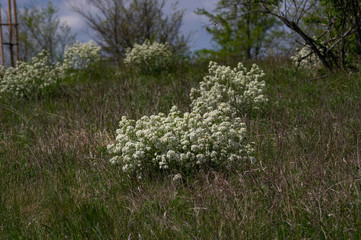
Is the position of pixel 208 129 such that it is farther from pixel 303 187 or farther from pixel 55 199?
pixel 55 199

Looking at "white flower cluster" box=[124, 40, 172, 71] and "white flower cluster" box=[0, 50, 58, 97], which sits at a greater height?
"white flower cluster" box=[124, 40, 172, 71]

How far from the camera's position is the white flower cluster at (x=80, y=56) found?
1075 centimetres

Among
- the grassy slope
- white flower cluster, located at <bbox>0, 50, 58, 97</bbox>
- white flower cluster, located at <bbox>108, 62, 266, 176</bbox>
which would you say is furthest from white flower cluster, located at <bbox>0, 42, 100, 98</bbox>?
white flower cluster, located at <bbox>108, 62, 266, 176</bbox>

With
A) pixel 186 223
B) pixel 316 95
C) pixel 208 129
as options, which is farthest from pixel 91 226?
pixel 316 95

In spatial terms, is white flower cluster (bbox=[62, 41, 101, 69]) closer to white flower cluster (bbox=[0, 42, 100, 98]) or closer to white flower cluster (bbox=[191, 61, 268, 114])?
white flower cluster (bbox=[0, 42, 100, 98])

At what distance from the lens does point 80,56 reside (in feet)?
35.3

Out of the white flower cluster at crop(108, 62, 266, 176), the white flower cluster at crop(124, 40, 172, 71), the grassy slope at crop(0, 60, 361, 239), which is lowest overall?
the grassy slope at crop(0, 60, 361, 239)

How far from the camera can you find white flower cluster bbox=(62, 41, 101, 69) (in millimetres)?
10750

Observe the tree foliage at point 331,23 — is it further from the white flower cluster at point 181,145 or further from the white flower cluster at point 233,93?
the white flower cluster at point 181,145

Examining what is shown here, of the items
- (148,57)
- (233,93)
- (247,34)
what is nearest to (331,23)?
(233,93)

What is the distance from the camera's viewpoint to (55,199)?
3.19 metres

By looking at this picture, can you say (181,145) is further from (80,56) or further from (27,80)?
(80,56)

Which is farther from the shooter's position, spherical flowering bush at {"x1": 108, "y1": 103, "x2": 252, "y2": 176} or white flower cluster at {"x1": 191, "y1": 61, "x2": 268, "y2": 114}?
white flower cluster at {"x1": 191, "y1": 61, "x2": 268, "y2": 114}

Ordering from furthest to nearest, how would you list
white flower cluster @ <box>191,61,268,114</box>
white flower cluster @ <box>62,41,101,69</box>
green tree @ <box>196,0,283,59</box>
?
green tree @ <box>196,0,283,59</box>
white flower cluster @ <box>62,41,101,69</box>
white flower cluster @ <box>191,61,268,114</box>
